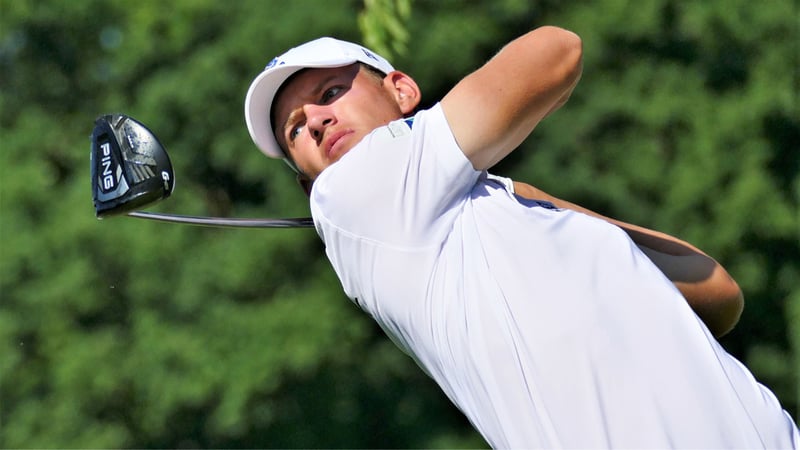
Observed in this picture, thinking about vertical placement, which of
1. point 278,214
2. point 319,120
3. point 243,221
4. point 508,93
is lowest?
point 278,214

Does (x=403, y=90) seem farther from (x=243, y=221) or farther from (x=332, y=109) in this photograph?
(x=243, y=221)

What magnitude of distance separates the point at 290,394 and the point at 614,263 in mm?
7649

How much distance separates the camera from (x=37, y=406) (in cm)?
969

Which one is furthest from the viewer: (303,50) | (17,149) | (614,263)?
(17,149)

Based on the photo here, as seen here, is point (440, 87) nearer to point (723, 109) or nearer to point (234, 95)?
point (234, 95)

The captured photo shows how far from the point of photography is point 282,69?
8.93ft

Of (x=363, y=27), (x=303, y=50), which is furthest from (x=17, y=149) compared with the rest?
(x=303, y=50)

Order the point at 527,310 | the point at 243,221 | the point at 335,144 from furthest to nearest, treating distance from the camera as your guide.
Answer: the point at 243,221 < the point at 335,144 < the point at 527,310

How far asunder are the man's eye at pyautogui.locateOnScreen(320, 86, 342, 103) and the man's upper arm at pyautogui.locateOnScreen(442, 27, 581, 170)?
39cm

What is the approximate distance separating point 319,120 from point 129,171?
0.41 m

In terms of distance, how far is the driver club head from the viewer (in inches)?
108

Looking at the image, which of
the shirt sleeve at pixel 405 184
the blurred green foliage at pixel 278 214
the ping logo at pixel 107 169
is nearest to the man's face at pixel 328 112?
the shirt sleeve at pixel 405 184

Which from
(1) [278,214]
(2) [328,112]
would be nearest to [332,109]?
(2) [328,112]

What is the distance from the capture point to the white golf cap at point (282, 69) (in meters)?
2.71
